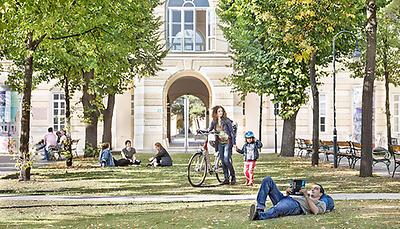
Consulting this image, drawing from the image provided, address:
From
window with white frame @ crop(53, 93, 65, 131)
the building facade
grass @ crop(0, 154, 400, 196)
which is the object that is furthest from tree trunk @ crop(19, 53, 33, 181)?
window with white frame @ crop(53, 93, 65, 131)

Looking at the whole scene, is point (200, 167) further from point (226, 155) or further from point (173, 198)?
point (173, 198)

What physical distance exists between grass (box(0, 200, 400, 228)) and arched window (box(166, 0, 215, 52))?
3089cm

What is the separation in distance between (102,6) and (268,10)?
663 cm

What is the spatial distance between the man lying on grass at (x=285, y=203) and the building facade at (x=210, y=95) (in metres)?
30.7

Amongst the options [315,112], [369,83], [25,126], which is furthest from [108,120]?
[369,83]

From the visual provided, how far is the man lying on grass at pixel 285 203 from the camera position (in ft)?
34.9

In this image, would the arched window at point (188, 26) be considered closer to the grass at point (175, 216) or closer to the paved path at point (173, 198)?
the paved path at point (173, 198)

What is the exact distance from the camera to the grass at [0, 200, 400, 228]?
10.2m

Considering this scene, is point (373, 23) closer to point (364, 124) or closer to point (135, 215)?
point (364, 124)

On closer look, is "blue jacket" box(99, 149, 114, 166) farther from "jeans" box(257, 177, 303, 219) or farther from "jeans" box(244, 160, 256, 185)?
"jeans" box(257, 177, 303, 219)

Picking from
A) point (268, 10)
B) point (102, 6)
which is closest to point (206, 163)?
point (102, 6)

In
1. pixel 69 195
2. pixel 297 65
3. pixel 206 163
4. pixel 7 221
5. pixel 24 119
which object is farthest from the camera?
pixel 297 65

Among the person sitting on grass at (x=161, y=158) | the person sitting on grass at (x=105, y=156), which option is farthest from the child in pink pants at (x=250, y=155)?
the person sitting on grass at (x=105, y=156)

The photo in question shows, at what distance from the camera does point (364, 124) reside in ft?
60.8
